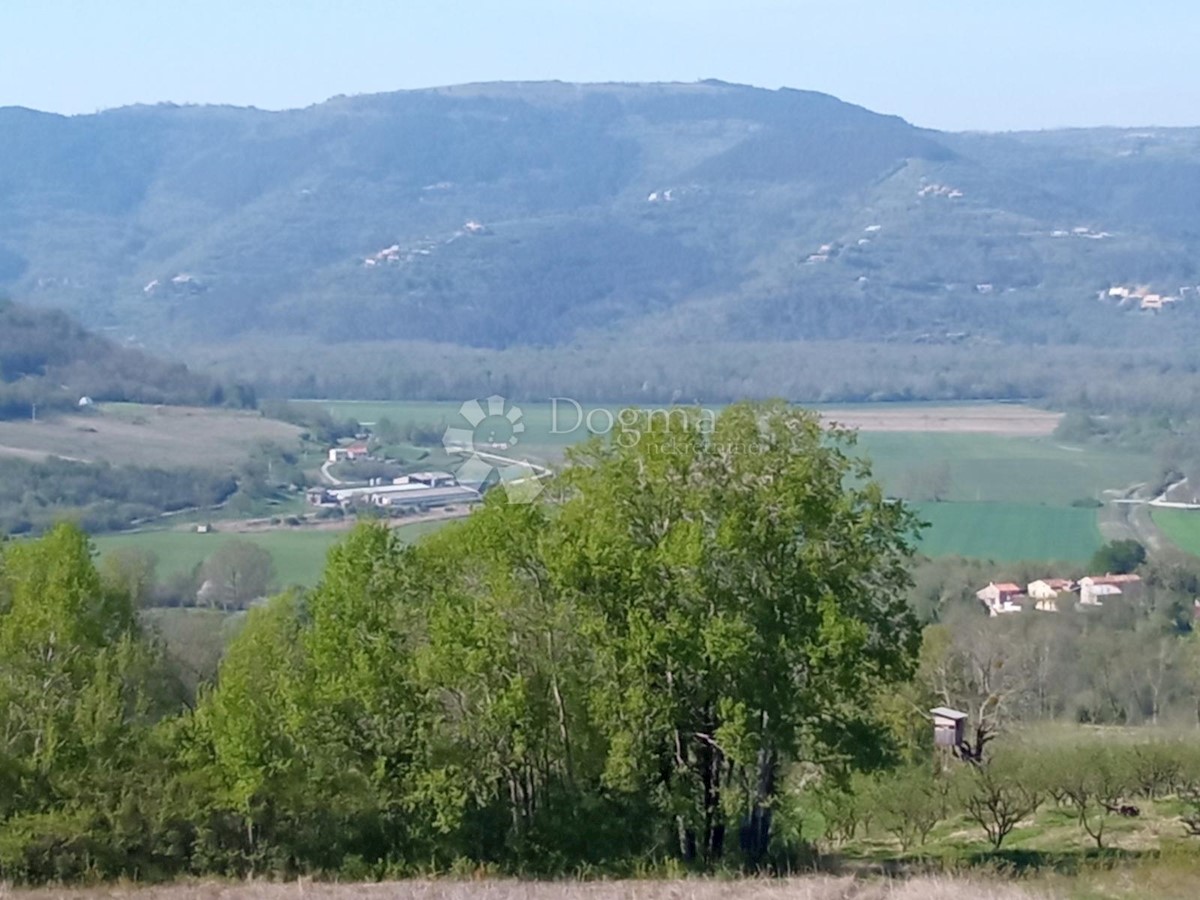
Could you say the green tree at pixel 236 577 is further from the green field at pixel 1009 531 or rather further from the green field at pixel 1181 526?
the green field at pixel 1181 526

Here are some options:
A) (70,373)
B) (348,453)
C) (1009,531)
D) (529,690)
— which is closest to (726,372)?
(348,453)

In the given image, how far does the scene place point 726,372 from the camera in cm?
12231

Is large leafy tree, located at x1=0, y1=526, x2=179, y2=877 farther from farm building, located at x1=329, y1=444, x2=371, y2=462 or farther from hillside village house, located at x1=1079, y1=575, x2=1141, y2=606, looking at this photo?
farm building, located at x1=329, y1=444, x2=371, y2=462

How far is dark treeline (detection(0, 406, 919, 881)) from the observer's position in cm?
1811

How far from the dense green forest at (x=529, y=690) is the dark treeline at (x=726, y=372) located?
270 feet

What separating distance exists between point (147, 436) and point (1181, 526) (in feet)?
144

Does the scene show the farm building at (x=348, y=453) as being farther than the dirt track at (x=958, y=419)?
No

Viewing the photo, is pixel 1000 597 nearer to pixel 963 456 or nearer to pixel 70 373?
pixel 963 456

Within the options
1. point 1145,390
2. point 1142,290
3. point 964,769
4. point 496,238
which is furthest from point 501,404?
point 1142,290

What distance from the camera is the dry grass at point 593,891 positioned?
47.7ft

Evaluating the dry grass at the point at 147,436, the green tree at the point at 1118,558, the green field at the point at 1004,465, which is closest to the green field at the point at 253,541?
the dry grass at the point at 147,436

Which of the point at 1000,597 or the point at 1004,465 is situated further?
the point at 1004,465

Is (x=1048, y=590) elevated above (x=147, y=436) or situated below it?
below

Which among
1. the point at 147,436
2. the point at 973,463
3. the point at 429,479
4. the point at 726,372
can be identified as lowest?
the point at 973,463
